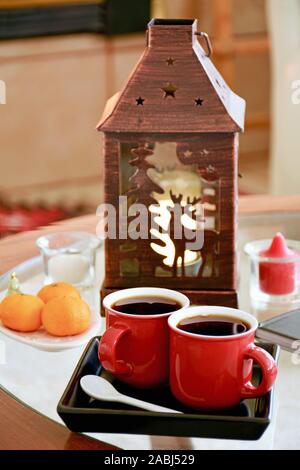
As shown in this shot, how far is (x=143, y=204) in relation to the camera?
4.30ft

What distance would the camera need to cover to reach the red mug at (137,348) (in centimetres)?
101

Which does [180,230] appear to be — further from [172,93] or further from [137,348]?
[137,348]

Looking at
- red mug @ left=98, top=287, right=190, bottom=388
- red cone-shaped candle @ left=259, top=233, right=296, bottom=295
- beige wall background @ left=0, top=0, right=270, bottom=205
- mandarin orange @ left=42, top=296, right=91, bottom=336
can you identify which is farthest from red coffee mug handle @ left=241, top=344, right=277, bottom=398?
beige wall background @ left=0, top=0, right=270, bottom=205

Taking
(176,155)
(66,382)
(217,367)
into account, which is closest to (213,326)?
(217,367)

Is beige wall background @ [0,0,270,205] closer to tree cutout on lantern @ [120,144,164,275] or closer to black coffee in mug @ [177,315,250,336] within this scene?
tree cutout on lantern @ [120,144,164,275]

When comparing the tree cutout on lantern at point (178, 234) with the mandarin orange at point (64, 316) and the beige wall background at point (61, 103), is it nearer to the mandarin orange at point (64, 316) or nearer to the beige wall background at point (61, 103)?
the mandarin orange at point (64, 316)

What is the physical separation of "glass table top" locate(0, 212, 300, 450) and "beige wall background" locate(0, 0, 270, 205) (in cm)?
296

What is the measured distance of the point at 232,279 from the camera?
1327 millimetres

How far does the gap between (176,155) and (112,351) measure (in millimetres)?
380

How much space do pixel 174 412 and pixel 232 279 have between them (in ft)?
1.34

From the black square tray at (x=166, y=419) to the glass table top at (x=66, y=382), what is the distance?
0.03m

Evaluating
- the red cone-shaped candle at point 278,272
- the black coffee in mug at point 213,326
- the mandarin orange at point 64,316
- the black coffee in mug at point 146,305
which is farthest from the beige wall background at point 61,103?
the black coffee in mug at point 213,326

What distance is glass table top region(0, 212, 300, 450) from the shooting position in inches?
38.8
